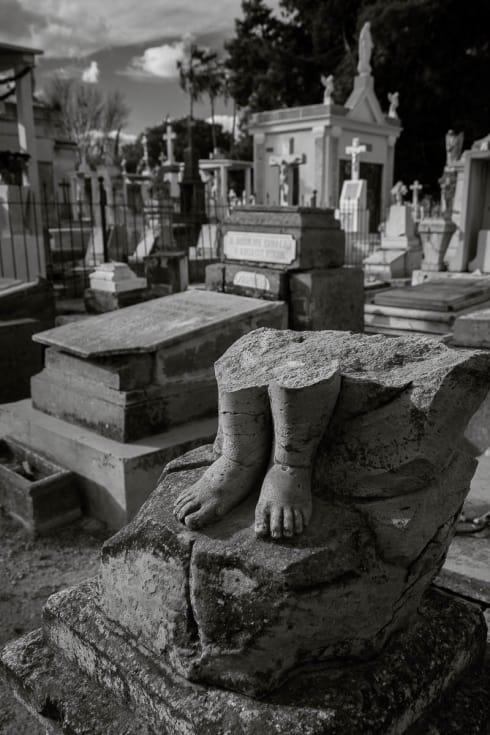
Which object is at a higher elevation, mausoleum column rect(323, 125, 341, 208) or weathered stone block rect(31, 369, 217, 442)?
mausoleum column rect(323, 125, 341, 208)

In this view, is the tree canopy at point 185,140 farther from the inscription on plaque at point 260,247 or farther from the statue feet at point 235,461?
the statue feet at point 235,461

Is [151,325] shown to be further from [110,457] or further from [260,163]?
[260,163]

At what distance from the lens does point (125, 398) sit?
139 inches

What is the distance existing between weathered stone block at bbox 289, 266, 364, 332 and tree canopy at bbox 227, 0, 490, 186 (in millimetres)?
23348

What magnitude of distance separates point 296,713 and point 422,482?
0.62 m

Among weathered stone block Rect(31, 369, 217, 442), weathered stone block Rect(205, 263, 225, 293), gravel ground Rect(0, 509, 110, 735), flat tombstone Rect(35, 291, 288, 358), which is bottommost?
gravel ground Rect(0, 509, 110, 735)

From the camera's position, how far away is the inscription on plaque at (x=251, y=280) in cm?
535

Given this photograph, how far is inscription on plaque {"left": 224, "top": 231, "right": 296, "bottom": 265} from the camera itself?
5246 mm

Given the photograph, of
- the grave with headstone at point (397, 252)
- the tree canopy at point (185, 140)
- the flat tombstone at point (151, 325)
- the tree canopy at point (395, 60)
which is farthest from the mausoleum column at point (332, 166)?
the tree canopy at point (185, 140)

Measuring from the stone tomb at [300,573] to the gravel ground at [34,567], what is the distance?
962 millimetres

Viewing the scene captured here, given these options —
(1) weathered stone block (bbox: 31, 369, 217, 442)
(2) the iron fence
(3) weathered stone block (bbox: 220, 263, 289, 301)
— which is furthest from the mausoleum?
(1) weathered stone block (bbox: 31, 369, 217, 442)

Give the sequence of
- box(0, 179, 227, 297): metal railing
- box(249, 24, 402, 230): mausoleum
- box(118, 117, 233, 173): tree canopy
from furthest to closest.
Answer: box(118, 117, 233, 173): tree canopy → box(249, 24, 402, 230): mausoleum → box(0, 179, 227, 297): metal railing

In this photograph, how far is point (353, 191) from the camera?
18.5 metres

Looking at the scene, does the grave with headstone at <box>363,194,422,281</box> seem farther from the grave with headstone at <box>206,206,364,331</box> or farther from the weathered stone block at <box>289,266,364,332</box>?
the grave with headstone at <box>206,206,364,331</box>
